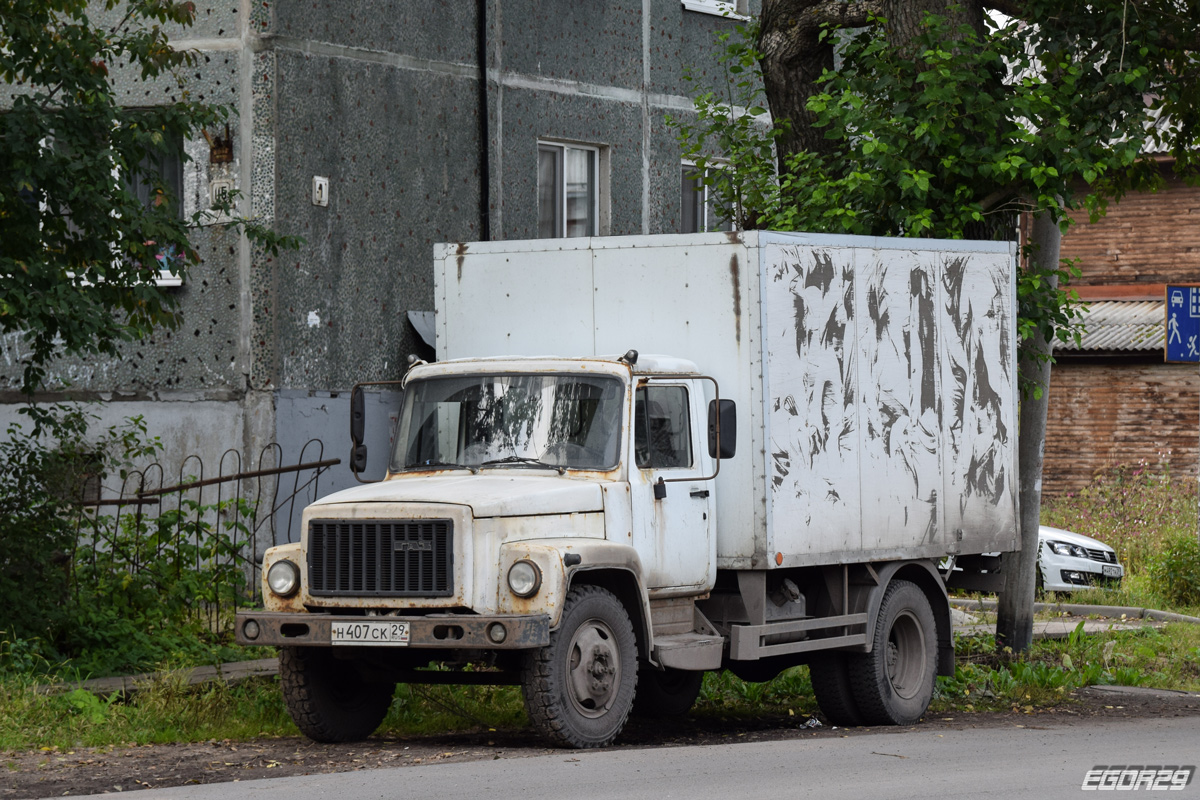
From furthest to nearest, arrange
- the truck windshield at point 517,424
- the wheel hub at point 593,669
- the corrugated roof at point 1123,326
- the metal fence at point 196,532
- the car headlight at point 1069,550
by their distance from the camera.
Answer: the corrugated roof at point 1123,326 < the car headlight at point 1069,550 < the metal fence at point 196,532 < the truck windshield at point 517,424 < the wheel hub at point 593,669

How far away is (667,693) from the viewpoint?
12477mm

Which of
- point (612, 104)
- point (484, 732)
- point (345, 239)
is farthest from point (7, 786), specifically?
point (612, 104)

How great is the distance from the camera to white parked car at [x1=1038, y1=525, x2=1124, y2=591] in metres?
20.7

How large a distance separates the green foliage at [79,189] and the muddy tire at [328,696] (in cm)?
264

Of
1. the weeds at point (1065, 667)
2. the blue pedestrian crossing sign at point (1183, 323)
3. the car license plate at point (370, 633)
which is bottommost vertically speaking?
the weeds at point (1065, 667)

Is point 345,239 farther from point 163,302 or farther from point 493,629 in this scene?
point 493,629

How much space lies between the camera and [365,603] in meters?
9.90

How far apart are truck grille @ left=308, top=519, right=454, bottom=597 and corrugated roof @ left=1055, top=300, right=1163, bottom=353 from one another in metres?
20.6

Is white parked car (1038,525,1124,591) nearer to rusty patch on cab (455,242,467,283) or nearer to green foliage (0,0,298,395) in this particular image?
rusty patch on cab (455,242,467,283)

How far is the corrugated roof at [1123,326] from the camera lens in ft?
97.3

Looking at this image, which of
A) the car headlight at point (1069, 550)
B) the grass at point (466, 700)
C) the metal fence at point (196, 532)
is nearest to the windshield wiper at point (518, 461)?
the grass at point (466, 700)

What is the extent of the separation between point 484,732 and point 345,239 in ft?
22.5

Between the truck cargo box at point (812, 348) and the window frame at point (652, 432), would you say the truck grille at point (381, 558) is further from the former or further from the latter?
the truck cargo box at point (812, 348)

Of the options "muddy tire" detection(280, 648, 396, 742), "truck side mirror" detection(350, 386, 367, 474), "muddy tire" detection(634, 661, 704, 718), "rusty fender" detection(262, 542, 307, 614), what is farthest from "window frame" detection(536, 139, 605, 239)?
"rusty fender" detection(262, 542, 307, 614)
